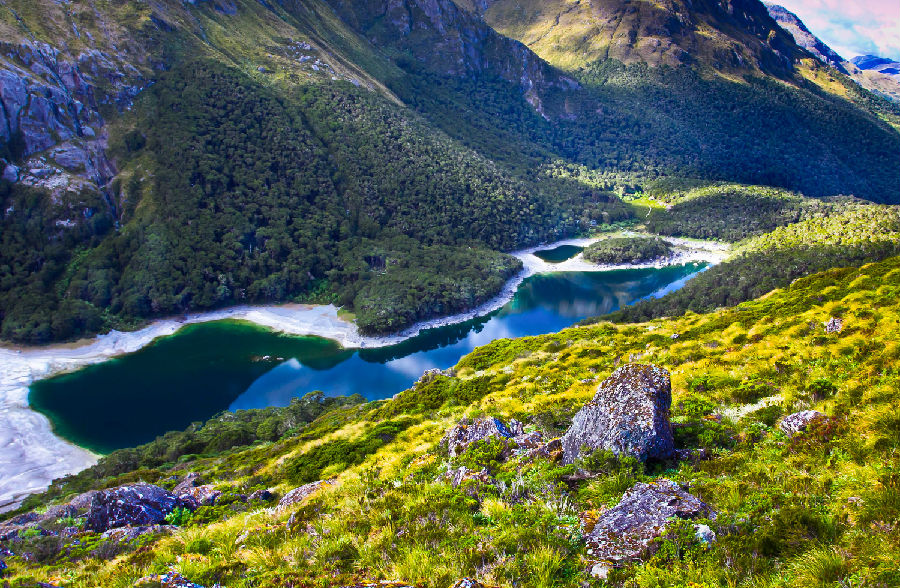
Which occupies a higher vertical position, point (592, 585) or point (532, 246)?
point (592, 585)

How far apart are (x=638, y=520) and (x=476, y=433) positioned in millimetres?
7043

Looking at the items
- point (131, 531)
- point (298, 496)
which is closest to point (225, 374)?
point (131, 531)

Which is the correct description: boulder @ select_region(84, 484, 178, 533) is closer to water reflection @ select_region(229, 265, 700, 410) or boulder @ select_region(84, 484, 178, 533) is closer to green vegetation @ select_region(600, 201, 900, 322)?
water reflection @ select_region(229, 265, 700, 410)

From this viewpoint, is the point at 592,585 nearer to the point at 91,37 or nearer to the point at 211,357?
the point at 211,357

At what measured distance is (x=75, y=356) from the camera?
8425cm

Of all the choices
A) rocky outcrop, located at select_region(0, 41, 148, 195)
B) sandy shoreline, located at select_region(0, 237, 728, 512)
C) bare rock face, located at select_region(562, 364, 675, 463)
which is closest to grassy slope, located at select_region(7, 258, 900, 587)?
bare rock face, located at select_region(562, 364, 675, 463)

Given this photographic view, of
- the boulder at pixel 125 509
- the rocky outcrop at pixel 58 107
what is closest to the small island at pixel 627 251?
the rocky outcrop at pixel 58 107

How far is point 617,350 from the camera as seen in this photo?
30062mm

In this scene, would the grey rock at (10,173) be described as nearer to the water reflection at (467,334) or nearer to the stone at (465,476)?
the water reflection at (467,334)

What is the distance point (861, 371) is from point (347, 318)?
9806cm

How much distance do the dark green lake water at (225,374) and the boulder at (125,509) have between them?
58539 millimetres

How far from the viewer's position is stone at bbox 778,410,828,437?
10017 mm

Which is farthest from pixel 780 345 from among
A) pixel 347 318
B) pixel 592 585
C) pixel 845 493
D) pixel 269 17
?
pixel 269 17

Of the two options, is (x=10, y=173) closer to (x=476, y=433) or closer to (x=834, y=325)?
(x=476, y=433)
